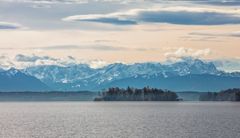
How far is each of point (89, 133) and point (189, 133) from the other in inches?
745

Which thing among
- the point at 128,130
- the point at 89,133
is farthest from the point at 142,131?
the point at 89,133

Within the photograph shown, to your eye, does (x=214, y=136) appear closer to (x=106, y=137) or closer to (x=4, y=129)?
(x=106, y=137)

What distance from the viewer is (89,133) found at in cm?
12169

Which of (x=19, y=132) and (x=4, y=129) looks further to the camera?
(x=4, y=129)

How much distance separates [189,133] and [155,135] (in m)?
7.41

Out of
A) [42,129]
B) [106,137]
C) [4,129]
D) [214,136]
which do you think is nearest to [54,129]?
[42,129]

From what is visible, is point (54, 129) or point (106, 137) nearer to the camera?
point (106, 137)

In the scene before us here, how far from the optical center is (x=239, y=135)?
373ft

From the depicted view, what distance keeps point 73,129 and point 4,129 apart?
1487 cm

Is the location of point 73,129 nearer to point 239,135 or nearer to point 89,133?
point 89,133

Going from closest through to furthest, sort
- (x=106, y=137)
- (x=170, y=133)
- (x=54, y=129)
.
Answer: (x=106, y=137) < (x=170, y=133) < (x=54, y=129)

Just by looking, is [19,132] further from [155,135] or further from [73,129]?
[155,135]

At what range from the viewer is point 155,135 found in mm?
116500

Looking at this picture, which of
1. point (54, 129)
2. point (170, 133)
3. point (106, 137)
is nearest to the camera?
point (106, 137)
